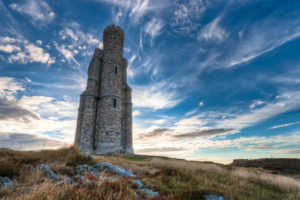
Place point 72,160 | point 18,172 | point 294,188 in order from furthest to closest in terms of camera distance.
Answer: point 294,188, point 72,160, point 18,172

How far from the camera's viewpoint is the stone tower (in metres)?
20.5

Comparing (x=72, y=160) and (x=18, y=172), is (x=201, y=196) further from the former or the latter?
(x=72, y=160)

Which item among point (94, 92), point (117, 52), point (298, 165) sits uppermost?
point (117, 52)

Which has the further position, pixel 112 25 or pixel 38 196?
pixel 112 25

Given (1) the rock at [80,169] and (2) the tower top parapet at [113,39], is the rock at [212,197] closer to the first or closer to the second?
(1) the rock at [80,169]

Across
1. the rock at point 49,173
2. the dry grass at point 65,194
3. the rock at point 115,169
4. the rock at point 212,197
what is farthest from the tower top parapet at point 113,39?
the rock at point 212,197

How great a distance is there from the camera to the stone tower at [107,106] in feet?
67.3

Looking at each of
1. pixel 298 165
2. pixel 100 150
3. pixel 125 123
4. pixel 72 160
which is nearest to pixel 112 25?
pixel 125 123

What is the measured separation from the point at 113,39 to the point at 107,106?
11220 mm

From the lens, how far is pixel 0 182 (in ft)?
12.8

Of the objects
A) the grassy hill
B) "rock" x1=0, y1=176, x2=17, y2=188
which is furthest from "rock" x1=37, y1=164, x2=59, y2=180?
"rock" x1=0, y1=176, x2=17, y2=188

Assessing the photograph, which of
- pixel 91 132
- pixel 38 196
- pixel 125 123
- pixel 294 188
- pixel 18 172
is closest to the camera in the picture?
pixel 38 196

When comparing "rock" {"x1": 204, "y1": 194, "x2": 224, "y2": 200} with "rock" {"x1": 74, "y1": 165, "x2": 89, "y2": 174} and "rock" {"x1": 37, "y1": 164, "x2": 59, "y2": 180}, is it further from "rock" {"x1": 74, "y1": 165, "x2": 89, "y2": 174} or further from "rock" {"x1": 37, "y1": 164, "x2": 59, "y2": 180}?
"rock" {"x1": 74, "y1": 165, "x2": 89, "y2": 174}

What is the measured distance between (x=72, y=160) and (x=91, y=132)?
14772 mm
